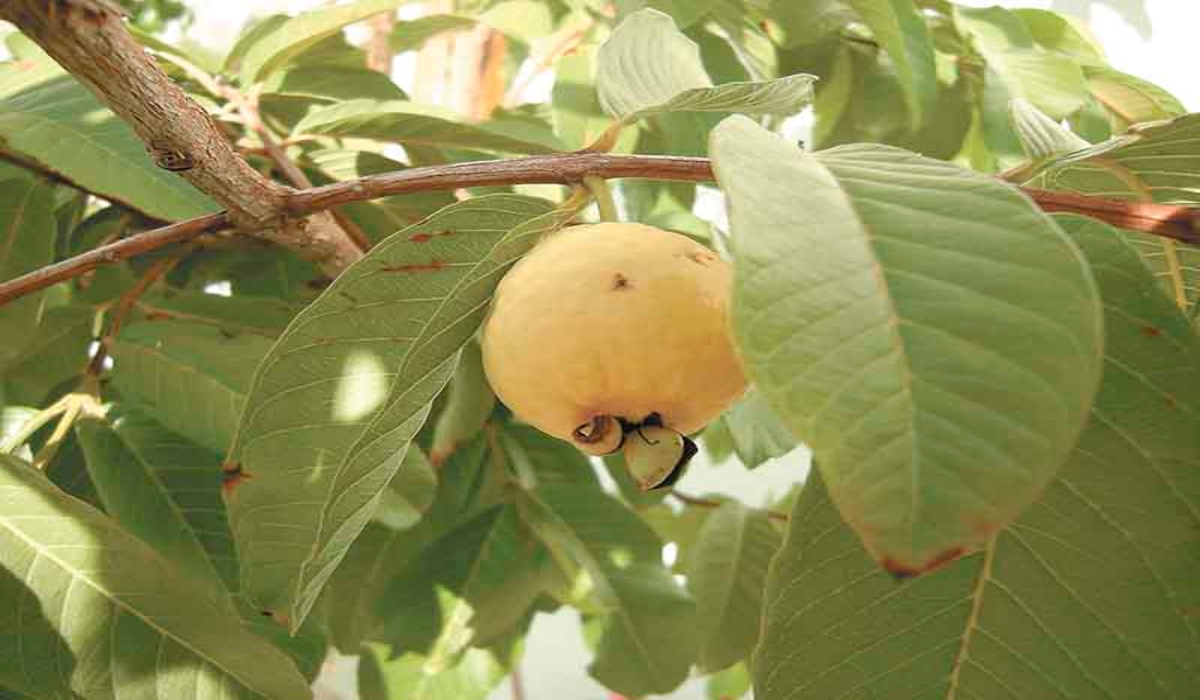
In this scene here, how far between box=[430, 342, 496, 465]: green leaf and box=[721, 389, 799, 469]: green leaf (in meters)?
0.18

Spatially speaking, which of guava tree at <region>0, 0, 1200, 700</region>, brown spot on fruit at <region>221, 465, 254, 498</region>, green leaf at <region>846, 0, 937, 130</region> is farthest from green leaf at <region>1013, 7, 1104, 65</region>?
brown spot on fruit at <region>221, 465, 254, 498</region>

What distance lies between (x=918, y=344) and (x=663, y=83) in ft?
0.98

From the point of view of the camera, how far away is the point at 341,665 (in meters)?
2.15

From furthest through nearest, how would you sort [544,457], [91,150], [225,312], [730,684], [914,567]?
[730,684]
[544,457]
[225,312]
[91,150]
[914,567]

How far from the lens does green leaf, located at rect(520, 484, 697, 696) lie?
0.93m

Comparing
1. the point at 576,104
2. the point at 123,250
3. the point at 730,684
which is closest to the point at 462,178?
the point at 123,250

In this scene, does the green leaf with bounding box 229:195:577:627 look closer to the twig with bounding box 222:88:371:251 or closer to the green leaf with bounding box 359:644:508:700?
the twig with bounding box 222:88:371:251

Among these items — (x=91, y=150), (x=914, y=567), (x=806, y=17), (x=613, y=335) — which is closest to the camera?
(x=914, y=567)

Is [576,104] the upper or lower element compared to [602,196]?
lower

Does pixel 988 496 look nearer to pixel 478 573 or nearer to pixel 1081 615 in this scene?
pixel 1081 615

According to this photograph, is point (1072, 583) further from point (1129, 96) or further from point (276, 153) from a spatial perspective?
point (1129, 96)

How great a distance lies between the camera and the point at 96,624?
20.0 inches

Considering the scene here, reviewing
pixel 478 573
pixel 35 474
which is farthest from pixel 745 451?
pixel 35 474

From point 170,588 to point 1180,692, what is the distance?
420mm
